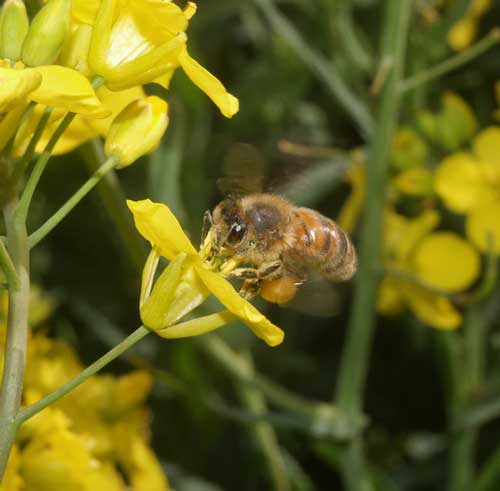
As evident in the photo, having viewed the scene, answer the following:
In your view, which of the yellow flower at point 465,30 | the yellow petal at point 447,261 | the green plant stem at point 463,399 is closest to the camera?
the green plant stem at point 463,399

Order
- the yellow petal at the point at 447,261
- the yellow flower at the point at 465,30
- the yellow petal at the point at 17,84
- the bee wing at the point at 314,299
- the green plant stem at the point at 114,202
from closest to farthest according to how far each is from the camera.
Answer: the yellow petal at the point at 17,84, the bee wing at the point at 314,299, the green plant stem at the point at 114,202, the yellow petal at the point at 447,261, the yellow flower at the point at 465,30

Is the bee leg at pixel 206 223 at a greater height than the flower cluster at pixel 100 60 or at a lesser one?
lesser

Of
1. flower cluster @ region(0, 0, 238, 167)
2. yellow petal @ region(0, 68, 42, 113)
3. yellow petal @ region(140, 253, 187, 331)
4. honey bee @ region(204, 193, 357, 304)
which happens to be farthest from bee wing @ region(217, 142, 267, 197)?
yellow petal @ region(0, 68, 42, 113)

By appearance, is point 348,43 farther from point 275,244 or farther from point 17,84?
point 17,84

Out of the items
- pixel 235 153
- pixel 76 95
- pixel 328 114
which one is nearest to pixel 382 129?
pixel 235 153

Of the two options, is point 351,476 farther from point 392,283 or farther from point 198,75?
point 198,75

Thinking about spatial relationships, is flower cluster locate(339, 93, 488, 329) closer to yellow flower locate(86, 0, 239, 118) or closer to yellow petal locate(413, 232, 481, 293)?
yellow petal locate(413, 232, 481, 293)

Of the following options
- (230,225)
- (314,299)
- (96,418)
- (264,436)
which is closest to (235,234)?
(230,225)

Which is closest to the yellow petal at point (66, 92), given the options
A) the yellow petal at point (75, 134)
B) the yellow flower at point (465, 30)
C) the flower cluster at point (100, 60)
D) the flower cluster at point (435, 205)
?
the flower cluster at point (100, 60)

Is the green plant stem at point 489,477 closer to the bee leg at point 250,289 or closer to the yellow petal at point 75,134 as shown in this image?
the bee leg at point 250,289

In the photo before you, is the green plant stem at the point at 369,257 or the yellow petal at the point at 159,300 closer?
the yellow petal at the point at 159,300
